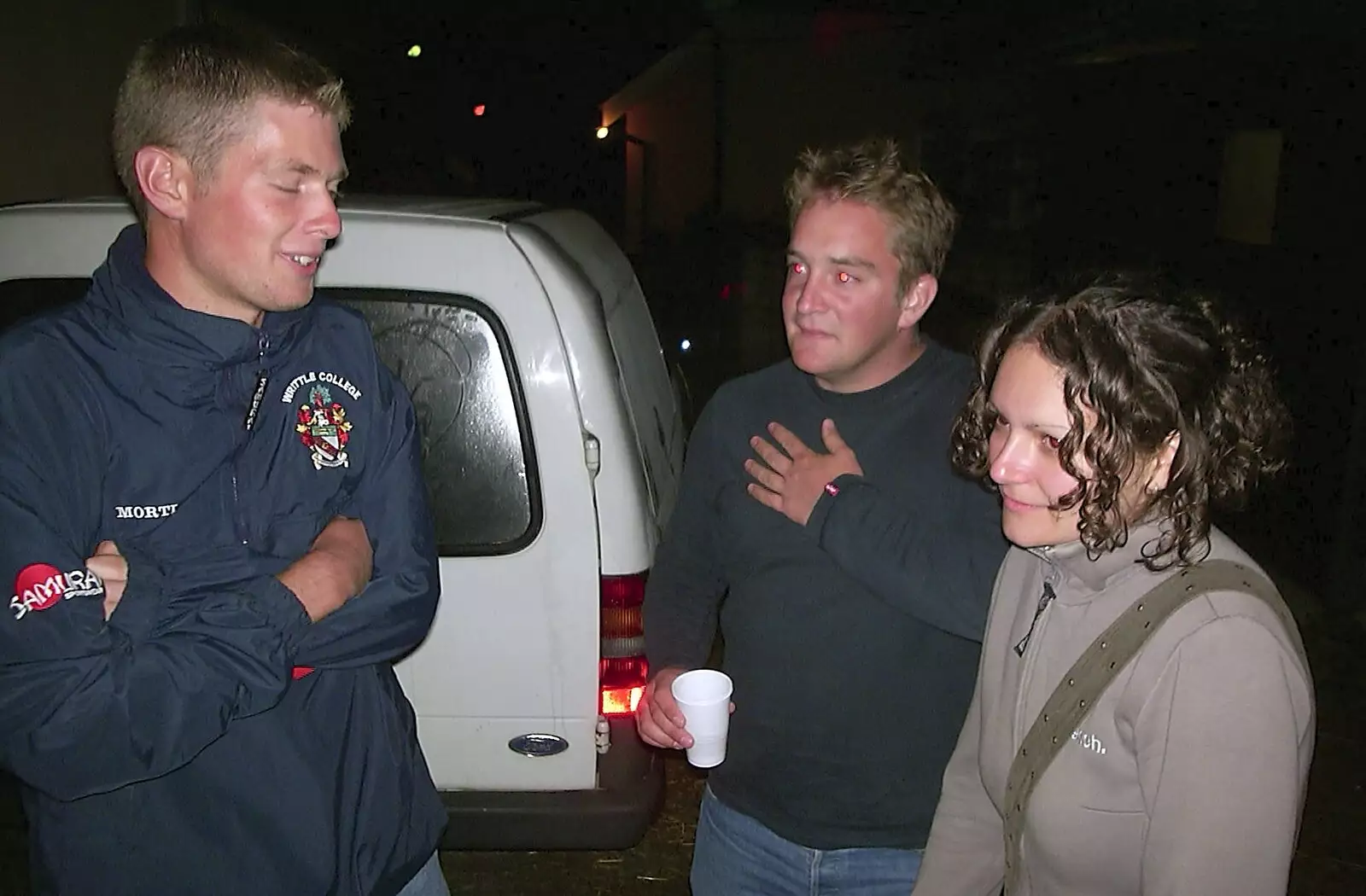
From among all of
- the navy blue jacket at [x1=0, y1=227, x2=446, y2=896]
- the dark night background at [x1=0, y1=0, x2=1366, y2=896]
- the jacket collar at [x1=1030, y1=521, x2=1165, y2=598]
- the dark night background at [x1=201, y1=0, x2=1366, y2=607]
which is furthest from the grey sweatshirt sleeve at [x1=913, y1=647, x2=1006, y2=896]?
the dark night background at [x1=0, y1=0, x2=1366, y2=896]

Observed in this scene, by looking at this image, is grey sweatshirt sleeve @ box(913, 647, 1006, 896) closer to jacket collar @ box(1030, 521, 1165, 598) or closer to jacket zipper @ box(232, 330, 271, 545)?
jacket collar @ box(1030, 521, 1165, 598)

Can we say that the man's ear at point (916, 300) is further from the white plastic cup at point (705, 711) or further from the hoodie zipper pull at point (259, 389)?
the hoodie zipper pull at point (259, 389)

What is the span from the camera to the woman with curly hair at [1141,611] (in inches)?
49.9

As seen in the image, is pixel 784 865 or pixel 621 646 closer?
pixel 784 865

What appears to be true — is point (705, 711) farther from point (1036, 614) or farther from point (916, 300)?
point (916, 300)

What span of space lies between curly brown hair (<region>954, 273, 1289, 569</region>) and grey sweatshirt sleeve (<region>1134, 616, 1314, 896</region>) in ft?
0.53

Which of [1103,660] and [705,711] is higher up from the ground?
[1103,660]

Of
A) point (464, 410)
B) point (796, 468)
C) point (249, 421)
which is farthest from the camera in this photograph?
point (464, 410)

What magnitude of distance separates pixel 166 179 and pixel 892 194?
1312 mm

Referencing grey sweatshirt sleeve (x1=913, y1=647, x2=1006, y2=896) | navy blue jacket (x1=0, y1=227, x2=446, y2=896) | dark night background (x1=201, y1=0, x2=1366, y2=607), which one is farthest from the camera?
dark night background (x1=201, y1=0, x2=1366, y2=607)

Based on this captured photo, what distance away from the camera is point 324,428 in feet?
6.01

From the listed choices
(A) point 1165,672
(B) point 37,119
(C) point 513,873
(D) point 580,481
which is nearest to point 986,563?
(A) point 1165,672

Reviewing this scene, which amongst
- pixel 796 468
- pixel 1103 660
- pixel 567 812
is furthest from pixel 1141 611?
pixel 567 812

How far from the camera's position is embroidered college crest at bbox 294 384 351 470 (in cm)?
181
